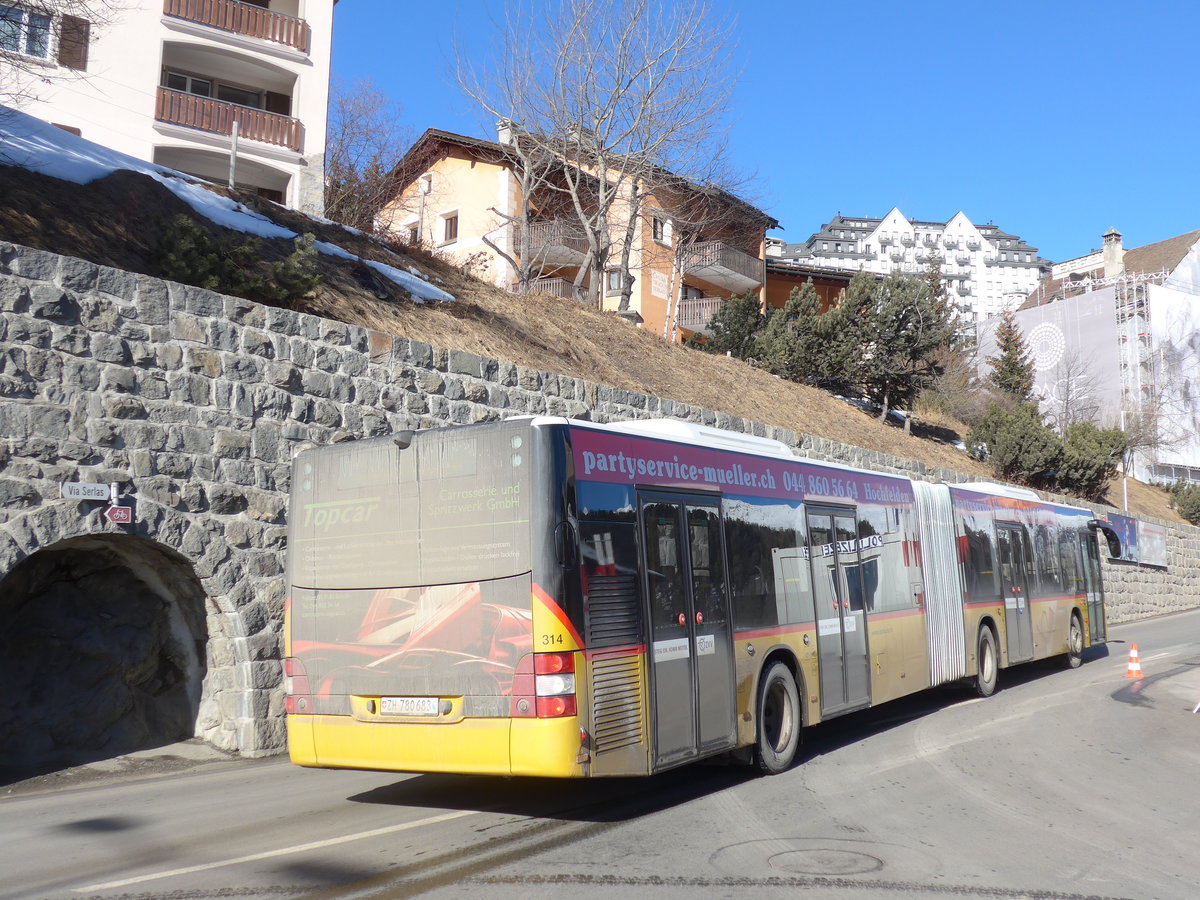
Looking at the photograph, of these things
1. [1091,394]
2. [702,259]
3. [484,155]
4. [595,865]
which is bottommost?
[595,865]

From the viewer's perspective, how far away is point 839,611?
10508 mm

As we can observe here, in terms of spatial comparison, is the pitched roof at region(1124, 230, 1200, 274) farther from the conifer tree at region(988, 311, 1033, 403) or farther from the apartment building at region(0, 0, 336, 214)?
the apartment building at region(0, 0, 336, 214)

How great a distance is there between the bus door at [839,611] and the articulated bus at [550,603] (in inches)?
4.8

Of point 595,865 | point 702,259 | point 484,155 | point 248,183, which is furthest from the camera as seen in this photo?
point 702,259

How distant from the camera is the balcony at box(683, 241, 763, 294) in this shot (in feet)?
147

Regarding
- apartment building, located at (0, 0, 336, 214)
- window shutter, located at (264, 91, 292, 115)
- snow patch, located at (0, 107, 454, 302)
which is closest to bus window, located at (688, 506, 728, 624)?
snow patch, located at (0, 107, 454, 302)

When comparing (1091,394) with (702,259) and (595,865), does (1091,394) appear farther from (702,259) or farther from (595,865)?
(595,865)

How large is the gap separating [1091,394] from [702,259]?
1012 inches

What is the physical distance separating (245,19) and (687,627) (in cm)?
3055

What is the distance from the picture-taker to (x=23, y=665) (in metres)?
9.23

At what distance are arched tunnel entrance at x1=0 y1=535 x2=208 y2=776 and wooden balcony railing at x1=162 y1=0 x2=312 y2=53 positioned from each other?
86.4ft

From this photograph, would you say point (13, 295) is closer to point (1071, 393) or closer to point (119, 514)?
point (119, 514)

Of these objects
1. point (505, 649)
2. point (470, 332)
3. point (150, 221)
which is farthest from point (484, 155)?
point (505, 649)

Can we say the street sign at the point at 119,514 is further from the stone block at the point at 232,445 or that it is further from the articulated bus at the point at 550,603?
the articulated bus at the point at 550,603
